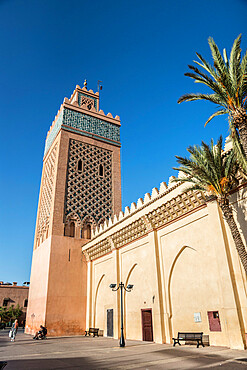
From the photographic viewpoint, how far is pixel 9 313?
3197cm

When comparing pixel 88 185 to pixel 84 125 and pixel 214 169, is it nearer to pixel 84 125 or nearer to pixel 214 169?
pixel 84 125

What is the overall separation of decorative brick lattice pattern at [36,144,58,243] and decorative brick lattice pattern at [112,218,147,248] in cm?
527

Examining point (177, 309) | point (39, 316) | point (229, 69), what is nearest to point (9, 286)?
point (39, 316)

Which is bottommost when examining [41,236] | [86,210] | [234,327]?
[234,327]

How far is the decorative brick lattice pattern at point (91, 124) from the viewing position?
19205mm

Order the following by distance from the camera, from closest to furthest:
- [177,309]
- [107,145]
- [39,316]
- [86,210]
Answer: [177,309] < [39,316] < [86,210] < [107,145]

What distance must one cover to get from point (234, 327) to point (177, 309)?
2.77 meters

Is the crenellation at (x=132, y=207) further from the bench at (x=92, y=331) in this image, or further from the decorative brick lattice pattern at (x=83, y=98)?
the decorative brick lattice pattern at (x=83, y=98)

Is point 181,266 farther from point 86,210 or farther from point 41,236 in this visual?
point 41,236

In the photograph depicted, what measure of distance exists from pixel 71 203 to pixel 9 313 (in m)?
22.0

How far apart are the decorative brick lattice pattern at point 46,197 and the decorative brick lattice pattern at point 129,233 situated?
17.3 feet

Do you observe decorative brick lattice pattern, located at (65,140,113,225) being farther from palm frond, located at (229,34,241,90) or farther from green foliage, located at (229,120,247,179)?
palm frond, located at (229,34,241,90)

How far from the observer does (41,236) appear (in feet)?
59.3

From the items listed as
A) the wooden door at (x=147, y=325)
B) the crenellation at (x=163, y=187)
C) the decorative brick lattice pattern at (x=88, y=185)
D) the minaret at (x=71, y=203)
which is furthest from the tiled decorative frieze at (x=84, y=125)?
the wooden door at (x=147, y=325)
